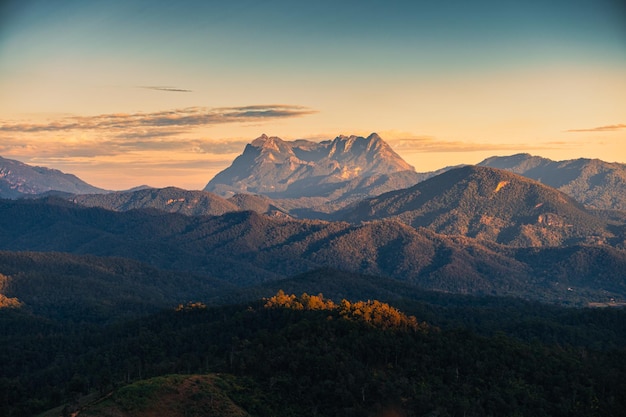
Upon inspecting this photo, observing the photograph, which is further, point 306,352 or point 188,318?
point 188,318

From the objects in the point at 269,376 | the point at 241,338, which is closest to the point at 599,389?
the point at 269,376

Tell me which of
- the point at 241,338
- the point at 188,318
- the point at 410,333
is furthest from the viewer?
the point at 188,318

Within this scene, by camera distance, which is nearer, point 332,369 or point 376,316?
point 332,369

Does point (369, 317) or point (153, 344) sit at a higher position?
point (369, 317)

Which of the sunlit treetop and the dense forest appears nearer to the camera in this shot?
the dense forest

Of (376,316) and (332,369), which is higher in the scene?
(376,316)

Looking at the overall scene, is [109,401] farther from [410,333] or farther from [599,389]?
[599,389]

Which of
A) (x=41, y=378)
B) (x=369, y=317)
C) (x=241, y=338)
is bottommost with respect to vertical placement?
(x=41, y=378)

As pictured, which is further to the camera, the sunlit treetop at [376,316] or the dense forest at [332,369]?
the sunlit treetop at [376,316]
